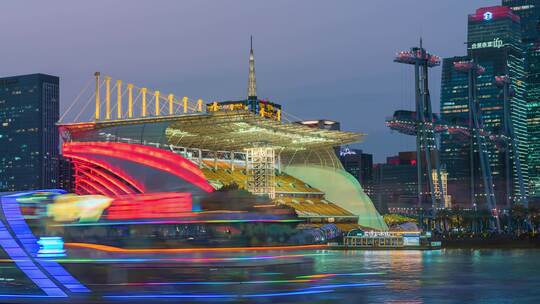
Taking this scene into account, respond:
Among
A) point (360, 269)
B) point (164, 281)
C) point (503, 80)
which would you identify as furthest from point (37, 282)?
point (503, 80)

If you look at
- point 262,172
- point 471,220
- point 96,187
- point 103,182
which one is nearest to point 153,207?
point 103,182

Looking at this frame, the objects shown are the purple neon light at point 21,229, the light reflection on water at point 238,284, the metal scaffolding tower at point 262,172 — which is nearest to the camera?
the purple neon light at point 21,229

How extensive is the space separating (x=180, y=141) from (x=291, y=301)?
8816 cm

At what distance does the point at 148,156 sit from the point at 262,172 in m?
16.5

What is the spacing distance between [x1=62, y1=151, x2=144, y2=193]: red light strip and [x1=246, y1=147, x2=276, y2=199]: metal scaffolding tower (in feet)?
51.0

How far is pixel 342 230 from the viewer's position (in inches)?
4638

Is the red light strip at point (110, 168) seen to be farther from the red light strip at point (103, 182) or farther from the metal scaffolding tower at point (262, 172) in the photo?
the metal scaffolding tower at point (262, 172)

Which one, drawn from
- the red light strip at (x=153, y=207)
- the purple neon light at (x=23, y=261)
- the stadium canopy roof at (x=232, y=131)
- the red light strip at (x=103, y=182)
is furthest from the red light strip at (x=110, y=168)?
the purple neon light at (x=23, y=261)

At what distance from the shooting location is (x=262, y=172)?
110 m

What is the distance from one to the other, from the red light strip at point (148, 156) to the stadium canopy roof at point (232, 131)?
440 centimetres

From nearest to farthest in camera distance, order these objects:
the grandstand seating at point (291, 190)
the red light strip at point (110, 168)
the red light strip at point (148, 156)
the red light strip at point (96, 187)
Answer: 1. the red light strip at point (148, 156)
2. the red light strip at point (110, 168)
3. the red light strip at point (96, 187)
4. the grandstand seating at point (291, 190)

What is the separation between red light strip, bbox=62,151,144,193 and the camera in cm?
10219

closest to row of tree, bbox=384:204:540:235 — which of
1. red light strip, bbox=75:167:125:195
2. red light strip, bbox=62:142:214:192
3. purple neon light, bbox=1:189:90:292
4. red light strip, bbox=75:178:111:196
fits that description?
red light strip, bbox=62:142:214:192

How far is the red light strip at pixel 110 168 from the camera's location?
10219 centimetres
